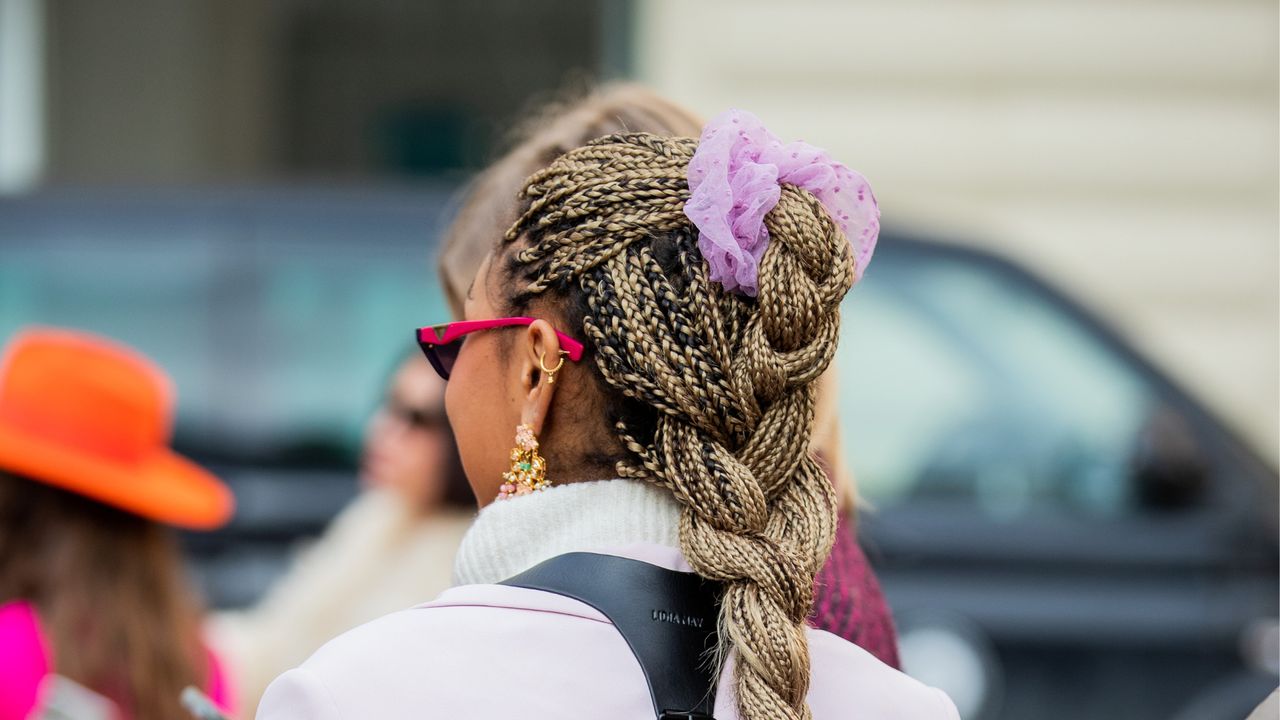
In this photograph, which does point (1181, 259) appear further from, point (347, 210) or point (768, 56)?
point (347, 210)

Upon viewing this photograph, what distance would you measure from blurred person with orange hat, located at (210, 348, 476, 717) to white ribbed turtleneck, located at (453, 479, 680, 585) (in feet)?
6.03

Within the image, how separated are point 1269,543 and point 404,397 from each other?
230 centimetres

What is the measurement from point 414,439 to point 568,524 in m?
2.02

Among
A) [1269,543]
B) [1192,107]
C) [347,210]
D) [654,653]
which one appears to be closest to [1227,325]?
[1192,107]

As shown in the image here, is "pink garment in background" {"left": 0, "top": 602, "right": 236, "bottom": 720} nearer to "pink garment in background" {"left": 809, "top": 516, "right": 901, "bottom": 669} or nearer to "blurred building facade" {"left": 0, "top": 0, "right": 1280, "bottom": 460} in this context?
"pink garment in background" {"left": 809, "top": 516, "right": 901, "bottom": 669}

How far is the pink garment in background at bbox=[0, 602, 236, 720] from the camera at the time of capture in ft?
6.58

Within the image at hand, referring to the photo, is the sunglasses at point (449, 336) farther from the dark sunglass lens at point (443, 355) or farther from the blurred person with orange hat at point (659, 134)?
the blurred person with orange hat at point (659, 134)

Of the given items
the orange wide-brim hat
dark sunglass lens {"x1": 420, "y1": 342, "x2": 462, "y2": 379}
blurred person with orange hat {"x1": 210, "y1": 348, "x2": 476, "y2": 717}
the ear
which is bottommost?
blurred person with orange hat {"x1": 210, "y1": 348, "x2": 476, "y2": 717}

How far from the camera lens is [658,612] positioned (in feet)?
3.98

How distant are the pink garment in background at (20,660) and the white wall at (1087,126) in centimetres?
450

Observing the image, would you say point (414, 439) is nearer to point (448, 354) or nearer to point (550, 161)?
point (550, 161)

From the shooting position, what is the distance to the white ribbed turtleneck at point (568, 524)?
126 cm

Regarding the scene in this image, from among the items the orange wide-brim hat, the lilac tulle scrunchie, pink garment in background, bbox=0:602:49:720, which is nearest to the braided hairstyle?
the lilac tulle scrunchie

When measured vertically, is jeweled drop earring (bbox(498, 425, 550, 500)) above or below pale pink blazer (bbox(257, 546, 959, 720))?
above
